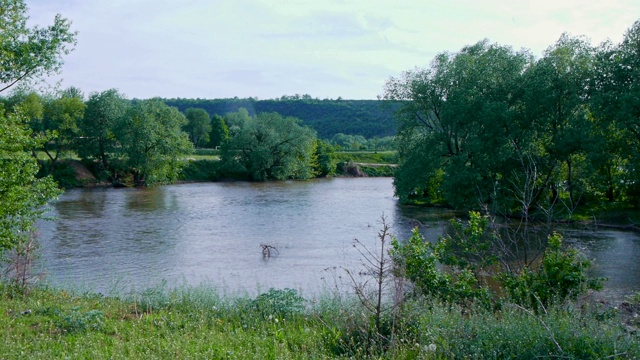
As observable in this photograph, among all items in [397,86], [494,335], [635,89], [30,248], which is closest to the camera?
[494,335]

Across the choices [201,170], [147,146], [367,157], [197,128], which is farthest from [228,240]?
[197,128]

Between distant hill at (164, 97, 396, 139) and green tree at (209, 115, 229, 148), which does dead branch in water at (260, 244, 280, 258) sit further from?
distant hill at (164, 97, 396, 139)

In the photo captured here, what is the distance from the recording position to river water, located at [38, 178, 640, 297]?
15.0 m

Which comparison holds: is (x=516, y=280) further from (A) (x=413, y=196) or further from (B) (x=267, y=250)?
(A) (x=413, y=196)

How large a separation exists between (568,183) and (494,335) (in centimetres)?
2413

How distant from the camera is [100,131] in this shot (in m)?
50.4

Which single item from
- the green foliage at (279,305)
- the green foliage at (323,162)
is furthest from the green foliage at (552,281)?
the green foliage at (323,162)

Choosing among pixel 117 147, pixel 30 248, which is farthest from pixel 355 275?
pixel 117 147

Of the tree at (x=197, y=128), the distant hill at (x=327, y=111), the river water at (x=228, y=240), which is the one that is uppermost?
the distant hill at (x=327, y=111)

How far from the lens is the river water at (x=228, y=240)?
49.1 feet

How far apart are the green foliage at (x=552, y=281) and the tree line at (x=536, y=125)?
1370 centimetres

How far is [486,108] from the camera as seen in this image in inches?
1054

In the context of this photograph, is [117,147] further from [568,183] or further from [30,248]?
[30,248]

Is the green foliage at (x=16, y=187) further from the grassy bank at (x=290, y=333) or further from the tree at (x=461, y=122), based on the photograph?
the tree at (x=461, y=122)
